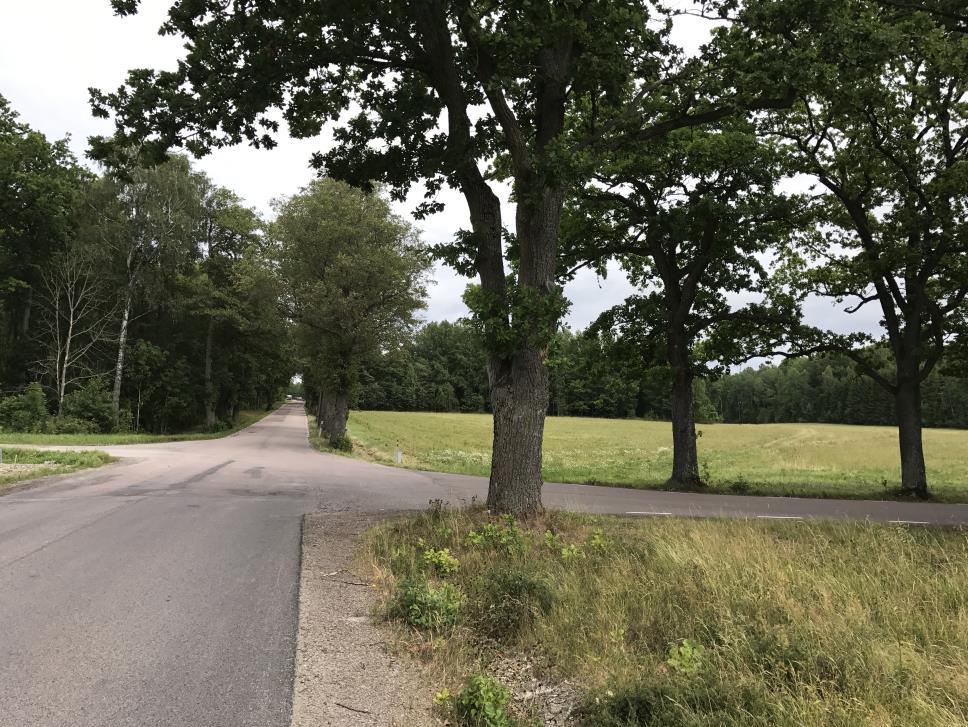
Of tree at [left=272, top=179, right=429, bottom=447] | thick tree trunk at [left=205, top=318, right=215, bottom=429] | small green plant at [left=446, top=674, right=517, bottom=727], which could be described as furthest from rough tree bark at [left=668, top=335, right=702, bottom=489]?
thick tree trunk at [left=205, top=318, right=215, bottom=429]

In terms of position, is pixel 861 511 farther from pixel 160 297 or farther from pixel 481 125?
pixel 160 297

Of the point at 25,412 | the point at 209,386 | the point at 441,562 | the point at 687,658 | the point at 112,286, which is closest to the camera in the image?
the point at 687,658

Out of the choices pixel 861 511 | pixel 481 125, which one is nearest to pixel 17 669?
pixel 481 125

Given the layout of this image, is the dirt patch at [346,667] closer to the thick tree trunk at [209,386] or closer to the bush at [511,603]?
the bush at [511,603]

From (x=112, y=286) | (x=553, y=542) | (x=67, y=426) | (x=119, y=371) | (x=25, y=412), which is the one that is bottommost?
(x=553, y=542)

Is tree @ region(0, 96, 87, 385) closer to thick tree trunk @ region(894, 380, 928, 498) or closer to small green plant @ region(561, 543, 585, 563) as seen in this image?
small green plant @ region(561, 543, 585, 563)

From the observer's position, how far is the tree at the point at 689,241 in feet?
53.0

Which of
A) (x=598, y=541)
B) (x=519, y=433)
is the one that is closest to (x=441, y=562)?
(x=598, y=541)

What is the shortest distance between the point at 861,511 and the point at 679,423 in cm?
591

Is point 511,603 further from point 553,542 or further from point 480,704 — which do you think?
point 553,542

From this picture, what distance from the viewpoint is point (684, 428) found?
1842cm

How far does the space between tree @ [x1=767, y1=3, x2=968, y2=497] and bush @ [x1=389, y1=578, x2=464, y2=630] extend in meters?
14.9

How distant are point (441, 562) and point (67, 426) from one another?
3112cm

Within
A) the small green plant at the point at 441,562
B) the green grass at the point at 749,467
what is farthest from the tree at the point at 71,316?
the small green plant at the point at 441,562
